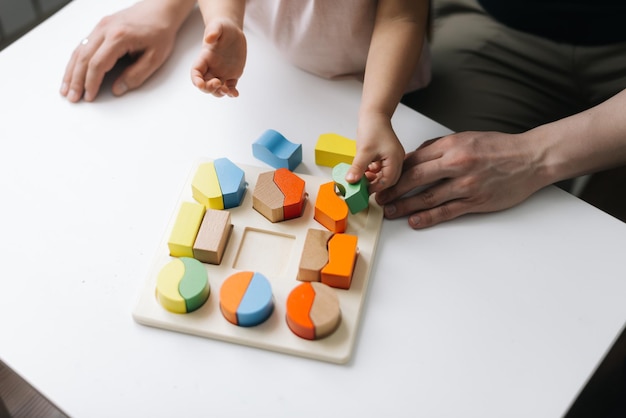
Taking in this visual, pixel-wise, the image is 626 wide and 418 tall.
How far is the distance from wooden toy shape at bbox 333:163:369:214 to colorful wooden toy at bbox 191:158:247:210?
0.40 feet

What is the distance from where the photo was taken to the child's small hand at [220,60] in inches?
33.8

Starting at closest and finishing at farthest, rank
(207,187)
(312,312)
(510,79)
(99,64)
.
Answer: (312,312), (207,187), (99,64), (510,79)

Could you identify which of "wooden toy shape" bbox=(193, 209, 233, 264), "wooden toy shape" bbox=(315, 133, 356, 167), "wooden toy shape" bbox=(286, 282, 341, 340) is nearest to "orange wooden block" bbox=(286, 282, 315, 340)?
"wooden toy shape" bbox=(286, 282, 341, 340)

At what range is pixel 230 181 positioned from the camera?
844 millimetres

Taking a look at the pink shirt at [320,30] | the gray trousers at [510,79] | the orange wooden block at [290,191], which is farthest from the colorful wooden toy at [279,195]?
the gray trousers at [510,79]

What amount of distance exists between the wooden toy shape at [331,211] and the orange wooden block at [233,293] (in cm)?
12

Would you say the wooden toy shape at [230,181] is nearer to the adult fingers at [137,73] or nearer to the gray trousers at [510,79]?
the adult fingers at [137,73]

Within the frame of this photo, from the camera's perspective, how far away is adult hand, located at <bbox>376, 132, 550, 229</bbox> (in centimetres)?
86

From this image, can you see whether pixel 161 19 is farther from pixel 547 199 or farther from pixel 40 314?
pixel 547 199

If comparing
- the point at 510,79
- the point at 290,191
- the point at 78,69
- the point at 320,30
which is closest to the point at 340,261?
the point at 290,191

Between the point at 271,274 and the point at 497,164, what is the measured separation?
0.33 meters

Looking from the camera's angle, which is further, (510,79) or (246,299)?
(510,79)

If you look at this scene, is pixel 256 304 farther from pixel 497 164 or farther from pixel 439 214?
pixel 497 164

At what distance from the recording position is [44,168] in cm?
91
